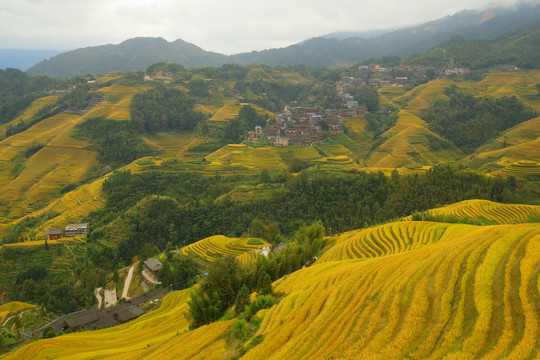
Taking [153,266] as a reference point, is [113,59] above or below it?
above

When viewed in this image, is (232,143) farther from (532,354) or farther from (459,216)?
(532,354)

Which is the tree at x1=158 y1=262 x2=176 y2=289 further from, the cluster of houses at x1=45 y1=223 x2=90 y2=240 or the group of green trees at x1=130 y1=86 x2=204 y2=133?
the group of green trees at x1=130 y1=86 x2=204 y2=133

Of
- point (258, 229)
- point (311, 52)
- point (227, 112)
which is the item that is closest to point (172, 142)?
point (227, 112)

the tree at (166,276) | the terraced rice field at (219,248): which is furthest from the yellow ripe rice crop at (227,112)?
the tree at (166,276)

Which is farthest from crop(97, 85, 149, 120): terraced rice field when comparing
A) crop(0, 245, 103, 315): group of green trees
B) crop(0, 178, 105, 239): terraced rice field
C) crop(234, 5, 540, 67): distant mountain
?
crop(234, 5, 540, 67): distant mountain

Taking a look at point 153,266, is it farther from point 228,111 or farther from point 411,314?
point 228,111

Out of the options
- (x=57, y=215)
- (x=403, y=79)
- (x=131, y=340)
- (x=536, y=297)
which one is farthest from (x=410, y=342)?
(x=403, y=79)
